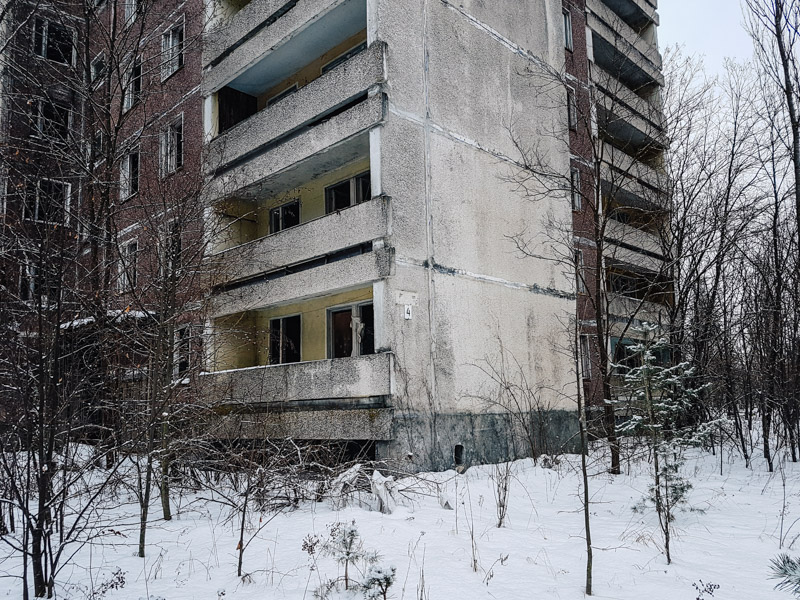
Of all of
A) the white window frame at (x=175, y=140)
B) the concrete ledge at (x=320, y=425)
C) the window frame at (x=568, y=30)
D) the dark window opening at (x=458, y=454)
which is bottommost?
the dark window opening at (x=458, y=454)

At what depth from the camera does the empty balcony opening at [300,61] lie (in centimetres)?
1489

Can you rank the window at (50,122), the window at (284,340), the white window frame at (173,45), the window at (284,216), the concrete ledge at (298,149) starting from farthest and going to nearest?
the white window frame at (173,45), the window at (284,216), the window at (284,340), the window at (50,122), the concrete ledge at (298,149)

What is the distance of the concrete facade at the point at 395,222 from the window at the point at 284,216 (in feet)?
0.25

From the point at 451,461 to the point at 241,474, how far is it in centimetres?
455

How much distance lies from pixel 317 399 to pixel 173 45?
12518 millimetres

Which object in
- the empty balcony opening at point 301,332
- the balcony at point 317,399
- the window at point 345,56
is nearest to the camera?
the balcony at point 317,399

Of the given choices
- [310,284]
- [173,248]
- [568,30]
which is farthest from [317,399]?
[568,30]

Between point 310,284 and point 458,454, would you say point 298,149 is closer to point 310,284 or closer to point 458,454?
point 310,284

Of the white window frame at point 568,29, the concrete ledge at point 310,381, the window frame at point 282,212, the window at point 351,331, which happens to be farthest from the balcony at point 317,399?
the white window frame at point 568,29

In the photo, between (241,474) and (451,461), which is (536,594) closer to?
(241,474)

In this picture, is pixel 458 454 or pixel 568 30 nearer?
pixel 458 454

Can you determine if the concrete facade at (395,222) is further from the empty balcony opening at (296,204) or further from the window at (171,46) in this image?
the window at (171,46)

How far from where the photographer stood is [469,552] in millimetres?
6559

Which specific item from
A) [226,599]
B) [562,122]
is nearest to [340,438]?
[226,599]
